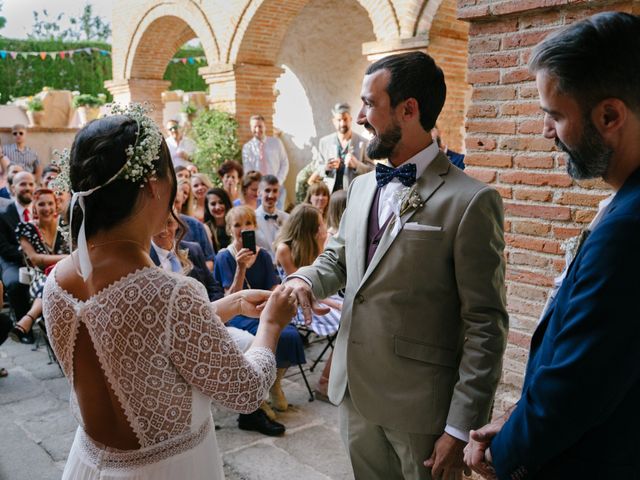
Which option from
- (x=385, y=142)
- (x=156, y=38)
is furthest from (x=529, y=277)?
(x=156, y=38)

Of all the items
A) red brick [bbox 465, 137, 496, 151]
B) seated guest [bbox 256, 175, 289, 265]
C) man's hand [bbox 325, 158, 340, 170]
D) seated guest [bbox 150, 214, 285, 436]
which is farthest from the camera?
man's hand [bbox 325, 158, 340, 170]

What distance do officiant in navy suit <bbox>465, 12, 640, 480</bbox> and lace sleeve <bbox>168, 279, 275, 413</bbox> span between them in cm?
75

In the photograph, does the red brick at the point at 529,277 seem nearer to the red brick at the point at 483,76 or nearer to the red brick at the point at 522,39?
the red brick at the point at 483,76

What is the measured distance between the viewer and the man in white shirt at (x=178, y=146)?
11469 millimetres

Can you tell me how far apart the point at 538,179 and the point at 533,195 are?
0.30 ft

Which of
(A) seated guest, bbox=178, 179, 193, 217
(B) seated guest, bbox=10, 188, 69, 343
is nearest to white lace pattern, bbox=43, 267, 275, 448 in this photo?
(A) seated guest, bbox=178, 179, 193, 217

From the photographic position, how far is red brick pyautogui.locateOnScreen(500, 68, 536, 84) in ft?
10.6

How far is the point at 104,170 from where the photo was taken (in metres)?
1.65

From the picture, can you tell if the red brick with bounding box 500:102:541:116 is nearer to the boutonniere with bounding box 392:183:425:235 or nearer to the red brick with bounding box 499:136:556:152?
the red brick with bounding box 499:136:556:152

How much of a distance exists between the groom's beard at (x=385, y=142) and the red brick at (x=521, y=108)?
51.8 inches

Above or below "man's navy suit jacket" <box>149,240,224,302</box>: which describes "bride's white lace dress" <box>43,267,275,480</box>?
above

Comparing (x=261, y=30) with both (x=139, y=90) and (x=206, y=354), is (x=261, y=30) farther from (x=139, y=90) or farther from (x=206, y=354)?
(x=206, y=354)

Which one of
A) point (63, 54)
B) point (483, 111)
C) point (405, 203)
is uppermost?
point (63, 54)

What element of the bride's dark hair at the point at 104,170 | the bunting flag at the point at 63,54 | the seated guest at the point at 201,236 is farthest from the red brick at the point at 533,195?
the bunting flag at the point at 63,54
